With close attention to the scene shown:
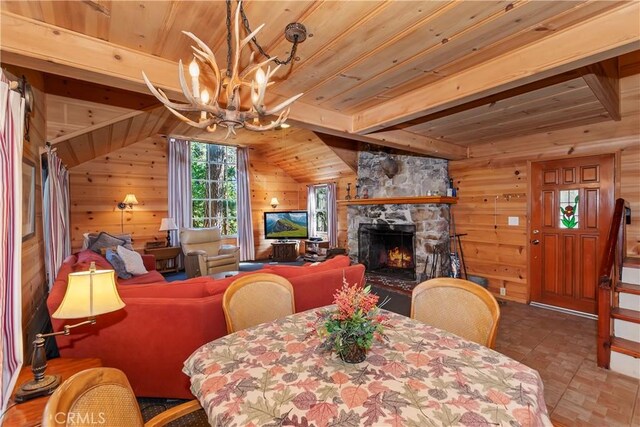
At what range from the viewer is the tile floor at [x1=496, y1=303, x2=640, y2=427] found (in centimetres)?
201

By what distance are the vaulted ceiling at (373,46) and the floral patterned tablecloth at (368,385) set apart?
5.32 feet

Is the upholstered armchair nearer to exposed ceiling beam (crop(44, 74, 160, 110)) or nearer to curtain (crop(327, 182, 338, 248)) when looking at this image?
curtain (crop(327, 182, 338, 248))

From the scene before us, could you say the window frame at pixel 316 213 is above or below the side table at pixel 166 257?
above

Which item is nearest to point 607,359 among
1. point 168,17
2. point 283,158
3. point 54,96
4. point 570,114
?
point 570,114

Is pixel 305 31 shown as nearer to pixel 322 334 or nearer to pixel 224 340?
pixel 322 334

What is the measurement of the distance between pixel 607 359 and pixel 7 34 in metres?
4.57

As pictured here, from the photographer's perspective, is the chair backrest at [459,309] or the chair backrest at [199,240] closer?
the chair backrest at [459,309]

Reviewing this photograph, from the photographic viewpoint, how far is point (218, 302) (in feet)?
6.67

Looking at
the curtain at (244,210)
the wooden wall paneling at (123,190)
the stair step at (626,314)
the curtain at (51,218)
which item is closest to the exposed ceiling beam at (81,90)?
the curtain at (51,218)

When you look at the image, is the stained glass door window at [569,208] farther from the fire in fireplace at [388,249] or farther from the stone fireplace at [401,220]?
the fire in fireplace at [388,249]

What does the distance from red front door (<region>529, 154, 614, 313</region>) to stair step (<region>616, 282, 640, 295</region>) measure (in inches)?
39.1

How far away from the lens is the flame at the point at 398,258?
5.50 meters

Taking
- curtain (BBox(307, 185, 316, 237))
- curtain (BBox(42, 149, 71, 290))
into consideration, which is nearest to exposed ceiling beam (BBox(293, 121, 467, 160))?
curtain (BBox(42, 149, 71, 290))

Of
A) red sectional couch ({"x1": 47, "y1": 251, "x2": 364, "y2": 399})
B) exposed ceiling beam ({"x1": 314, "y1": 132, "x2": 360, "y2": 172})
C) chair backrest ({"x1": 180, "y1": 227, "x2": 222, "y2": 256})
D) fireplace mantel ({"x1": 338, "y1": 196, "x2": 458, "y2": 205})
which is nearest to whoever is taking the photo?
red sectional couch ({"x1": 47, "y1": 251, "x2": 364, "y2": 399})
